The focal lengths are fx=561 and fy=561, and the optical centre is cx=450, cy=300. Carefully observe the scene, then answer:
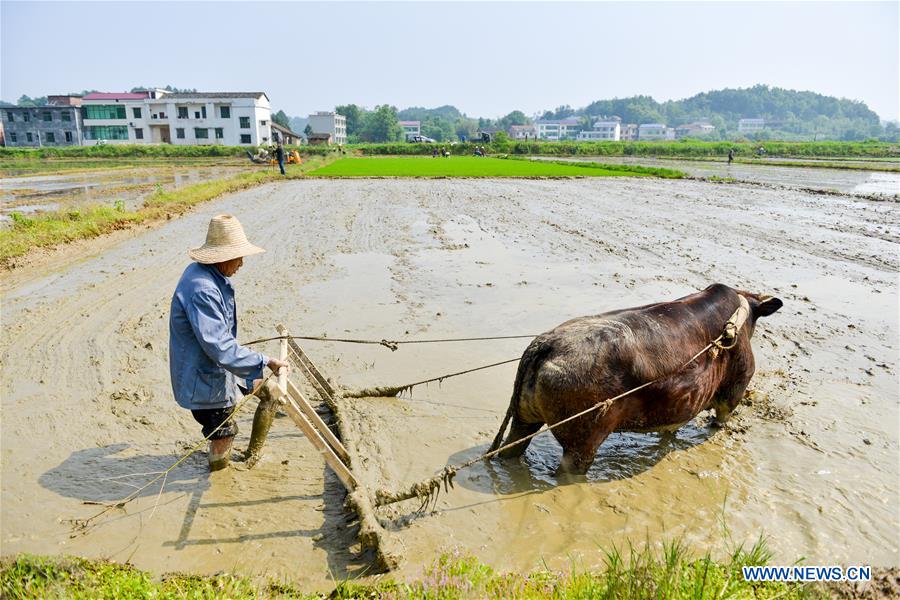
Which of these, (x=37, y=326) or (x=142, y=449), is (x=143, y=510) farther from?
(x=37, y=326)

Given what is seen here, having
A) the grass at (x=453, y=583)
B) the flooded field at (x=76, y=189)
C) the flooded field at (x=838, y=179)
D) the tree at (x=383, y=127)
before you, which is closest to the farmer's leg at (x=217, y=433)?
the grass at (x=453, y=583)

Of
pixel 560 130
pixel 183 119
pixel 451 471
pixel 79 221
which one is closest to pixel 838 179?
pixel 79 221

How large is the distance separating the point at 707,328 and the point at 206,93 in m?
66.3

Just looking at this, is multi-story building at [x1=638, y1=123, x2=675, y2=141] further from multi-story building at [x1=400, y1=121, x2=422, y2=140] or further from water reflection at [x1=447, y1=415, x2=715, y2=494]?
water reflection at [x1=447, y1=415, x2=715, y2=494]

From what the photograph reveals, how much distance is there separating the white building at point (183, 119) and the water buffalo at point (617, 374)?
6260cm

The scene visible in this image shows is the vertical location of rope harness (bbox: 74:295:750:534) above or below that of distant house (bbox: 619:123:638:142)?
below

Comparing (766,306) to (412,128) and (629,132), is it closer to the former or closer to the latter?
(412,128)

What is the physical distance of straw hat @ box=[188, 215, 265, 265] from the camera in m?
3.67

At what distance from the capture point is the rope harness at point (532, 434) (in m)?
3.31

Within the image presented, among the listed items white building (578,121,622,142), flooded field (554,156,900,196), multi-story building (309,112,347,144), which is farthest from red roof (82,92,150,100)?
white building (578,121,622,142)

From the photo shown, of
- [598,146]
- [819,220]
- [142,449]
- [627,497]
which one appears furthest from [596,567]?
[598,146]

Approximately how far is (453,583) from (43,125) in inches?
2960

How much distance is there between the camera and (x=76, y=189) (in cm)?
2467

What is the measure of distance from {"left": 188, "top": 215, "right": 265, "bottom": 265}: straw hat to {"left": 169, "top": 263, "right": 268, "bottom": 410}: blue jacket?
10cm
